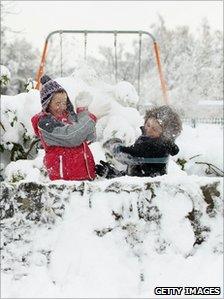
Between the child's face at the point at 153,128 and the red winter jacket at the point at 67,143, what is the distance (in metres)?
0.41

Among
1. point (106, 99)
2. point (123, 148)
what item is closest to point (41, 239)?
point (123, 148)

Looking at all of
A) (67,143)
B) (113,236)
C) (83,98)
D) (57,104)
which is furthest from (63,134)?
(83,98)

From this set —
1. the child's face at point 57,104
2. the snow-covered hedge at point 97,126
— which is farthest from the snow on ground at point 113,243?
the snow-covered hedge at point 97,126

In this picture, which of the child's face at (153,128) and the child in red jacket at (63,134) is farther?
the child's face at (153,128)

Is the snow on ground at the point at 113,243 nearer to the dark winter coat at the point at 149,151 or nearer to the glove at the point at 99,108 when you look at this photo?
the dark winter coat at the point at 149,151

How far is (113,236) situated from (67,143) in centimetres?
107

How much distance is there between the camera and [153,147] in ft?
13.1

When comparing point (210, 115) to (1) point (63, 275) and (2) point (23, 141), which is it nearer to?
(2) point (23, 141)

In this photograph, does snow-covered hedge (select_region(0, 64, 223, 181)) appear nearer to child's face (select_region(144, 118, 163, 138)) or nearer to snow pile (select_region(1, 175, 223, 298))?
child's face (select_region(144, 118, 163, 138))

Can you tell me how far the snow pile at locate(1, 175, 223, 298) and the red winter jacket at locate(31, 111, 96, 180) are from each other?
872 mm

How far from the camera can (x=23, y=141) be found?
6312 mm

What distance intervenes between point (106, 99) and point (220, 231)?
3.17 meters

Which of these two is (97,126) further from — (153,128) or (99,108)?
(153,128)

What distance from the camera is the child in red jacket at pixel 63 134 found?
12.4 ft
